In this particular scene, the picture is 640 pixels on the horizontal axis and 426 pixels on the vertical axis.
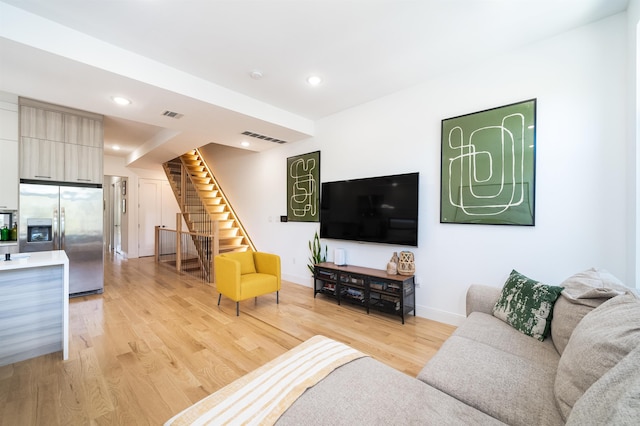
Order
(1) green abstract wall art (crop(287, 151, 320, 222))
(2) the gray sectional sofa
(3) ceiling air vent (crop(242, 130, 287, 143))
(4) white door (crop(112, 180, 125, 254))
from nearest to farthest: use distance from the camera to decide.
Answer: (2) the gray sectional sofa
(3) ceiling air vent (crop(242, 130, 287, 143))
(1) green abstract wall art (crop(287, 151, 320, 222))
(4) white door (crop(112, 180, 125, 254))

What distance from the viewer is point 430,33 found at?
2.34 metres

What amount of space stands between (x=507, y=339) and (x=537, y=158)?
5.71 ft

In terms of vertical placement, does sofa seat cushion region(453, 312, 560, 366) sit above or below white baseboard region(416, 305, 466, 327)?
above

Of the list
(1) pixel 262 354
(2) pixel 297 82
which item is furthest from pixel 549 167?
(1) pixel 262 354

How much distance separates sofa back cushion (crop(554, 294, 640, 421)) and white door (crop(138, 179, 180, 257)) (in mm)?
8711

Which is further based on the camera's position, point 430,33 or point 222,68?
point 222,68

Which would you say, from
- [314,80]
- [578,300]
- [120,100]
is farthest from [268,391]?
[120,100]

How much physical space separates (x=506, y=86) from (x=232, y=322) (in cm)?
391

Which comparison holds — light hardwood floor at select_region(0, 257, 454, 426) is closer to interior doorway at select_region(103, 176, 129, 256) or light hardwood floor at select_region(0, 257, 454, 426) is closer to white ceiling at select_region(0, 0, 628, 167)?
white ceiling at select_region(0, 0, 628, 167)

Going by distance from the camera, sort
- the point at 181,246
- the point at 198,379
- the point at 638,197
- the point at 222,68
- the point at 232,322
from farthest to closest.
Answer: the point at 181,246
the point at 232,322
the point at 222,68
the point at 198,379
the point at 638,197

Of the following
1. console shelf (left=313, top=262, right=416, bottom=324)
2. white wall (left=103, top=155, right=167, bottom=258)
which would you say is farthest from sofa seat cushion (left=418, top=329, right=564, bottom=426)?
white wall (left=103, top=155, right=167, bottom=258)

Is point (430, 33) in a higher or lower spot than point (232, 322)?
higher

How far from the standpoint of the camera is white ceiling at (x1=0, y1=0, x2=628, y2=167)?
2055 millimetres

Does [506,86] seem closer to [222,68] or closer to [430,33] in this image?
[430,33]
